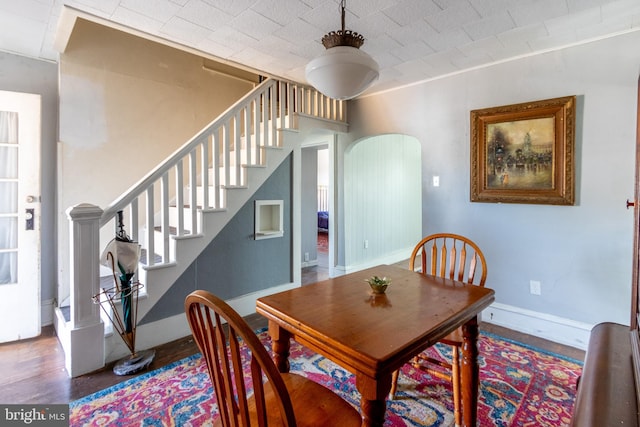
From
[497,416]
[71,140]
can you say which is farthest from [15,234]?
[497,416]

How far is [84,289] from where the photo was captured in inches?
82.4

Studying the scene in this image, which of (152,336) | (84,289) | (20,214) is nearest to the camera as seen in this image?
(84,289)

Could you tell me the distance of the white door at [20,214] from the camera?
2637 mm

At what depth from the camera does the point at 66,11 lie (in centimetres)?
212

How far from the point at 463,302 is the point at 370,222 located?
3380 millimetres

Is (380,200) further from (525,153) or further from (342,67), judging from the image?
(342,67)

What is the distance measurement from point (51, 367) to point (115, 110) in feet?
7.40

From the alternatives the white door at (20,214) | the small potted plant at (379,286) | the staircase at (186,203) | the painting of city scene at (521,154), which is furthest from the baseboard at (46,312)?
the painting of city scene at (521,154)

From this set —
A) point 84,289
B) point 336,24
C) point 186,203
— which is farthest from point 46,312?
point 336,24

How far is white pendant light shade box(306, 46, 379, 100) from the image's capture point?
4.84 ft

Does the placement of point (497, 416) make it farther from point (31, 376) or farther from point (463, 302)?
point (31, 376)

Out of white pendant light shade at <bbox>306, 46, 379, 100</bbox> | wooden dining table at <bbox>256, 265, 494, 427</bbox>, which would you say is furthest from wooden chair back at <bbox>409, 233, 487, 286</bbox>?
white pendant light shade at <bbox>306, 46, 379, 100</bbox>

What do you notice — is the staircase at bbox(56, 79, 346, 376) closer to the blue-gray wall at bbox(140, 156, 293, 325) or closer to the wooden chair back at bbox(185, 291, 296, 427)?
the blue-gray wall at bbox(140, 156, 293, 325)

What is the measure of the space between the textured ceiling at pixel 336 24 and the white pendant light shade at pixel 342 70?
69cm
